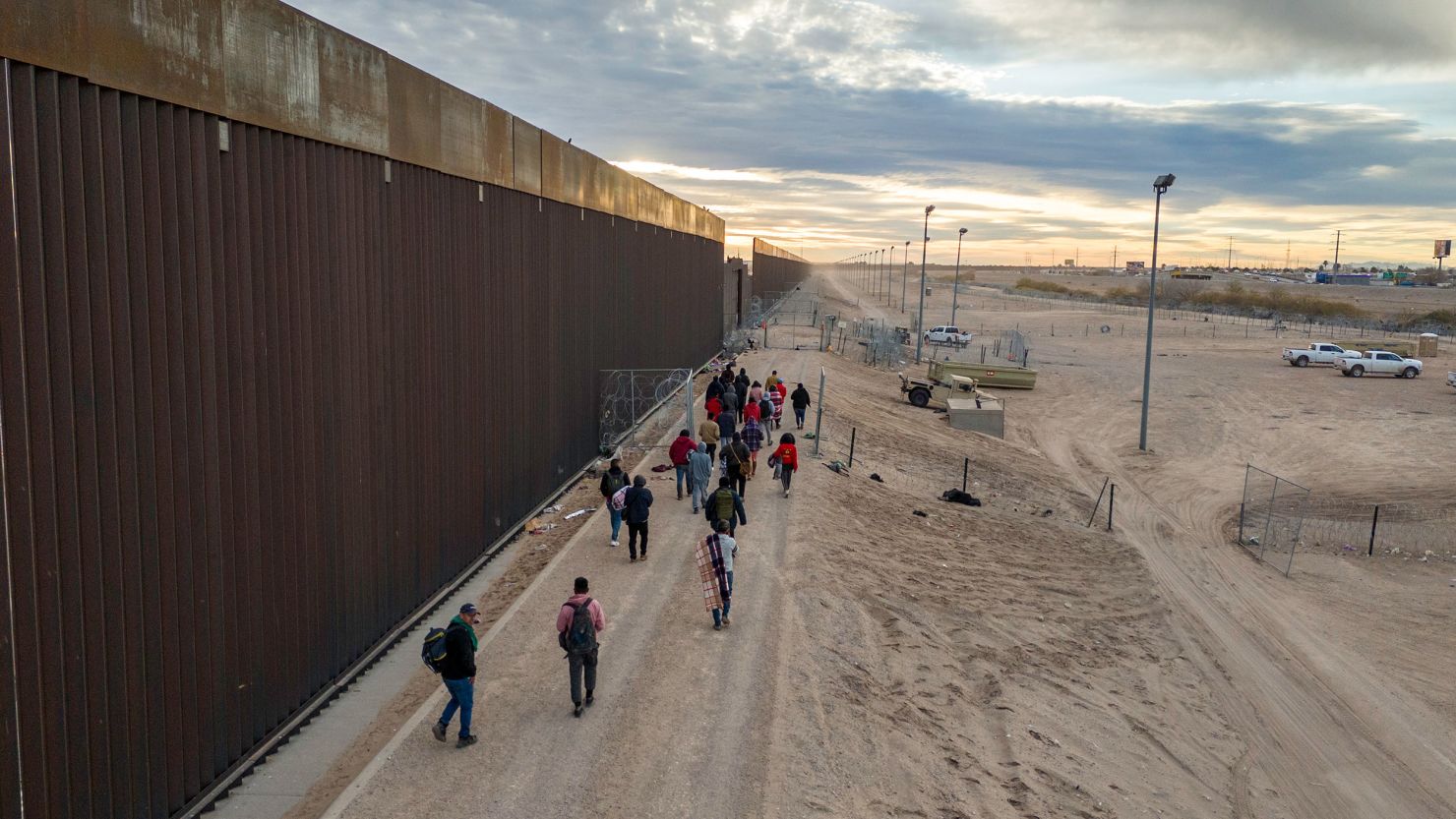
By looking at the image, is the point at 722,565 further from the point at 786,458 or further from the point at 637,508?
the point at 786,458

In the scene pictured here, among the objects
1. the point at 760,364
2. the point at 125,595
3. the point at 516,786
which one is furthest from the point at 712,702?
the point at 760,364

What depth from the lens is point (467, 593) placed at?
1461cm

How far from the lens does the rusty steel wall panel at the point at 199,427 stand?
22.1 feet

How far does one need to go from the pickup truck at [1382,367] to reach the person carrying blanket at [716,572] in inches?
2005

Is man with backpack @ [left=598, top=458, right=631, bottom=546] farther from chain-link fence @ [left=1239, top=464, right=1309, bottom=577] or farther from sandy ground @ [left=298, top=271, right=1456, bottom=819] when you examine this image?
chain-link fence @ [left=1239, top=464, right=1309, bottom=577]

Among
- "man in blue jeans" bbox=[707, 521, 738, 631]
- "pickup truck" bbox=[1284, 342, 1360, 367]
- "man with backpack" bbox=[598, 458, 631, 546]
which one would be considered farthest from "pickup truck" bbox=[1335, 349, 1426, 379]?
"man in blue jeans" bbox=[707, 521, 738, 631]

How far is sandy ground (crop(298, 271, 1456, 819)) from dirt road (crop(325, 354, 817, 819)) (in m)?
0.03

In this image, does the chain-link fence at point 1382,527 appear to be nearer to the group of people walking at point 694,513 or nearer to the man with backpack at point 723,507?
the group of people walking at point 694,513

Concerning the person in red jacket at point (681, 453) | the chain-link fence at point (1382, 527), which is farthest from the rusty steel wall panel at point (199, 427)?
the chain-link fence at point (1382, 527)

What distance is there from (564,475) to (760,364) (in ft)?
70.3

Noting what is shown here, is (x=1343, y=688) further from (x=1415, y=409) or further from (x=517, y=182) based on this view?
(x=1415, y=409)

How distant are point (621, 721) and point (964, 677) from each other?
520cm

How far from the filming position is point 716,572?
11.8 m

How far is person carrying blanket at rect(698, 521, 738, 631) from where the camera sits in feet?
38.8
